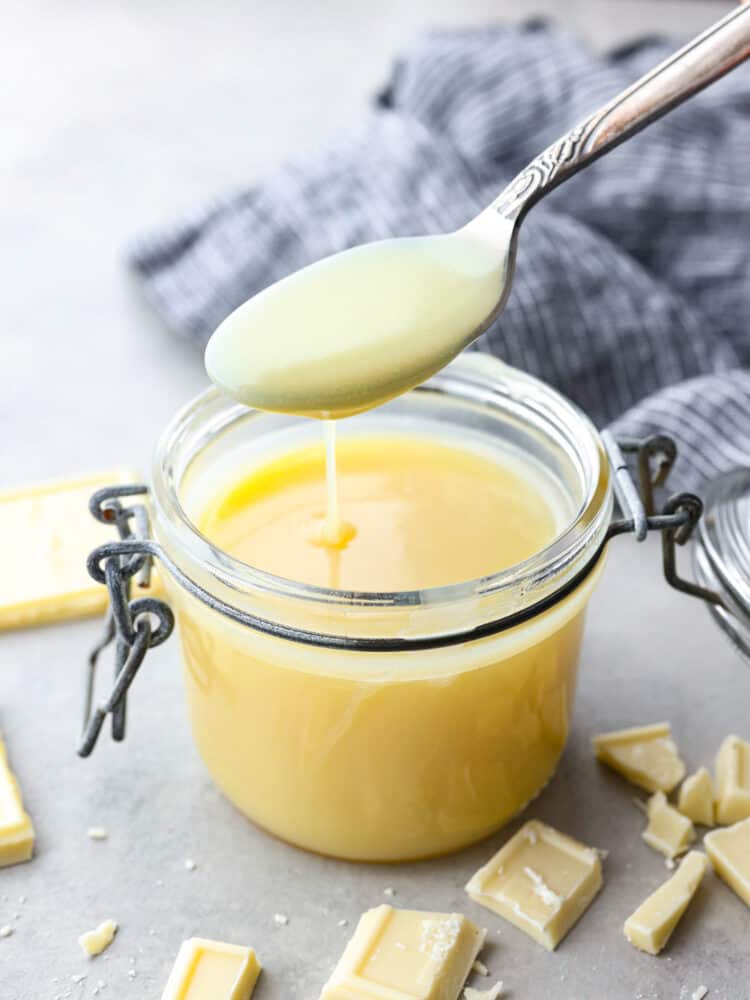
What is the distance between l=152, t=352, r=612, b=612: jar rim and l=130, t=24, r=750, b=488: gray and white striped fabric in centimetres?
36

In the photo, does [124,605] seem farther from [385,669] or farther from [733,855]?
[733,855]

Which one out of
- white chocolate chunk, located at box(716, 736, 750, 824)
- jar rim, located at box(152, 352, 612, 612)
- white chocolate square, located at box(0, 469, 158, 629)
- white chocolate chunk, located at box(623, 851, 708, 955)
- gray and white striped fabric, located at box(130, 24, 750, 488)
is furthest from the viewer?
gray and white striped fabric, located at box(130, 24, 750, 488)

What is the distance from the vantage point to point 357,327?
3.06 ft

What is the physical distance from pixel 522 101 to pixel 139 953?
134 cm

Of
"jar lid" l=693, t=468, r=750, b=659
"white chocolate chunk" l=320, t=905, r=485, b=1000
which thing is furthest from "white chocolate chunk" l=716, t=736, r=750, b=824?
"white chocolate chunk" l=320, t=905, r=485, b=1000

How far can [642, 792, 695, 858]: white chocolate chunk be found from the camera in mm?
1093

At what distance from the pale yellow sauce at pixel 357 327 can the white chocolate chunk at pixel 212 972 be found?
1.40ft

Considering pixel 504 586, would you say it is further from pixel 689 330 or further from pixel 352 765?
pixel 689 330

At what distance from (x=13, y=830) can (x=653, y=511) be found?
633 mm

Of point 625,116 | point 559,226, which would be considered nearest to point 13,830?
point 625,116

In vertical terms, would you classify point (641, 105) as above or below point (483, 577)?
above

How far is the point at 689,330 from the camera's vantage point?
63.8 inches

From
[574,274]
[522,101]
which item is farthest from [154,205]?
[574,274]

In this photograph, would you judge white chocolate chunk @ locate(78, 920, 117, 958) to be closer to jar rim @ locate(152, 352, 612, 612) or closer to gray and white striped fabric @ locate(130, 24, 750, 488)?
jar rim @ locate(152, 352, 612, 612)
